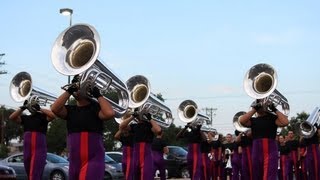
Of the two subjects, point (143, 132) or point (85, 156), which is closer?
point (85, 156)

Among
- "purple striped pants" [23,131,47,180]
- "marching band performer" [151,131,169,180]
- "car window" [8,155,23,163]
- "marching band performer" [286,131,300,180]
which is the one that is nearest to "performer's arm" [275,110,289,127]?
"purple striped pants" [23,131,47,180]

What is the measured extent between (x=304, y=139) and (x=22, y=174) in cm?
1051

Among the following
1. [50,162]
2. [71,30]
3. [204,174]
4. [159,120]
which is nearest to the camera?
[71,30]

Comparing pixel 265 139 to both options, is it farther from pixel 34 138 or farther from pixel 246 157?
pixel 34 138

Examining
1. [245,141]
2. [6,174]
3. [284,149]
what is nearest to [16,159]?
[6,174]

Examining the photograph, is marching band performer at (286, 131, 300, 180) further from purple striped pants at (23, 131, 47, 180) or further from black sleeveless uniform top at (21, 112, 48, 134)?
purple striped pants at (23, 131, 47, 180)

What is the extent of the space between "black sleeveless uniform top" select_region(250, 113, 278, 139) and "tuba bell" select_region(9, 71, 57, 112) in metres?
3.78

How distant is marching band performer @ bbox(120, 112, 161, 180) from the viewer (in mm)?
10547

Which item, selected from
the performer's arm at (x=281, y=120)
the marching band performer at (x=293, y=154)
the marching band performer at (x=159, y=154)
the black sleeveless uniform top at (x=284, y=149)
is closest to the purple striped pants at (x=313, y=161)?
the black sleeveless uniform top at (x=284, y=149)

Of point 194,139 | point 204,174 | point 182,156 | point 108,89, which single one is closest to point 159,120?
point 194,139

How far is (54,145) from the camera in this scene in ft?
200

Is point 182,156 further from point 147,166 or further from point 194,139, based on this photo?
point 147,166

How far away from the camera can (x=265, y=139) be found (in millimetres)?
8836

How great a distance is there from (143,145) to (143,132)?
0.25 meters
